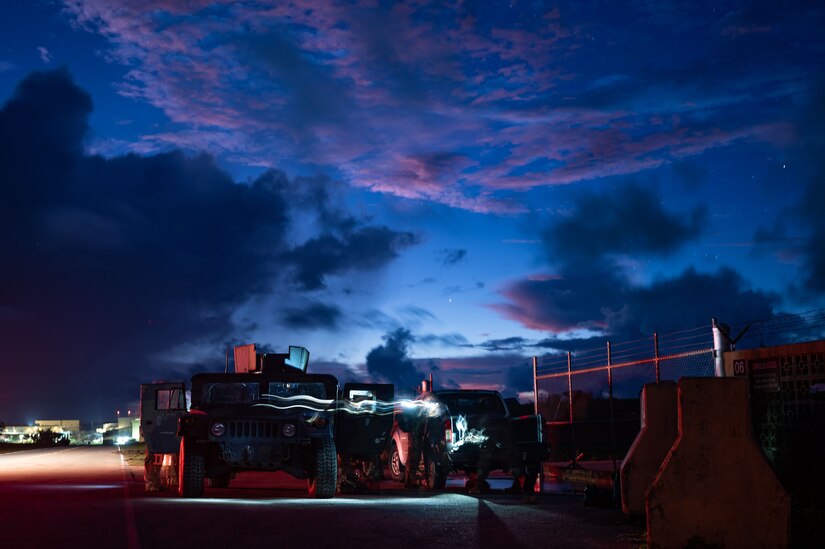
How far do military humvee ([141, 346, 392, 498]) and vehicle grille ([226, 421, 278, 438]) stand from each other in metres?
0.02

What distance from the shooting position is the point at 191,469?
1463cm

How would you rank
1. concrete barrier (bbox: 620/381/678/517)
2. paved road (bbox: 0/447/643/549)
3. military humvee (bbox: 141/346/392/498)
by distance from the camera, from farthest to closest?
military humvee (bbox: 141/346/392/498) → concrete barrier (bbox: 620/381/678/517) → paved road (bbox: 0/447/643/549)

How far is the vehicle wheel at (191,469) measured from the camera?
14.6 meters

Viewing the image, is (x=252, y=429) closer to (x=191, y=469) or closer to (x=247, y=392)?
(x=191, y=469)

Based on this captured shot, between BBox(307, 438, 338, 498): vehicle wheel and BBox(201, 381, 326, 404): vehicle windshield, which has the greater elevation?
BBox(201, 381, 326, 404): vehicle windshield

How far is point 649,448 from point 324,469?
18.5 ft

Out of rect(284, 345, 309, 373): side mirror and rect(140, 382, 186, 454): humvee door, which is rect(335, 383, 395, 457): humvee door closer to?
rect(284, 345, 309, 373): side mirror

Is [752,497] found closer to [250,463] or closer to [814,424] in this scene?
[814,424]

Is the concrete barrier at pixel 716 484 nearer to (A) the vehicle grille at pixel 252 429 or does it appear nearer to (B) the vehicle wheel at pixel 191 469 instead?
(A) the vehicle grille at pixel 252 429

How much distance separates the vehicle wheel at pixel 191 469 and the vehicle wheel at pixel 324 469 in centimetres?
178

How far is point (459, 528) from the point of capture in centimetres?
1054

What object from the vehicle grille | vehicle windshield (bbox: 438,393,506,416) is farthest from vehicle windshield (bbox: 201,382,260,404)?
vehicle windshield (bbox: 438,393,506,416)

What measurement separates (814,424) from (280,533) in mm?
8078

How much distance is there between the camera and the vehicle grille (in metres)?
14.8
